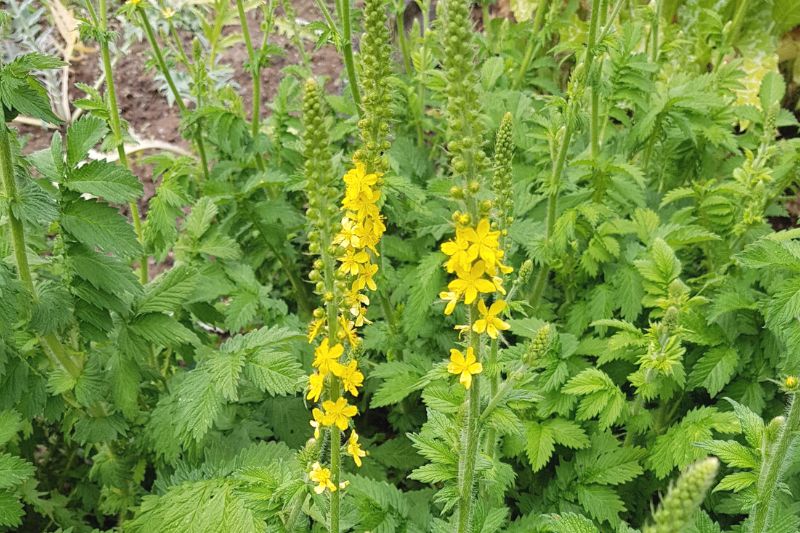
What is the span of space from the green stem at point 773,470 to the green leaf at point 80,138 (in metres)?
3.20

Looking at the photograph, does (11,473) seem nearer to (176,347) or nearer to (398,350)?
(176,347)

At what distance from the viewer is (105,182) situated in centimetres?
309

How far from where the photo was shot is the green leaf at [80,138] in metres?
3.13

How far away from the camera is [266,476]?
2.72m

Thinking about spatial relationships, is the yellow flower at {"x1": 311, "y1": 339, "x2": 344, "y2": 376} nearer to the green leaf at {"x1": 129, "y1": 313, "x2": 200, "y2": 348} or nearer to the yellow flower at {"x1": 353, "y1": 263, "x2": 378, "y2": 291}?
the yellow flower at {"x1": 353, "y1": 263, "x2": 378, "y2": 291}

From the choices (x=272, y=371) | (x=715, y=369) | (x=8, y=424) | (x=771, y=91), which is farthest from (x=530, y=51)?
(x=8, y=424)

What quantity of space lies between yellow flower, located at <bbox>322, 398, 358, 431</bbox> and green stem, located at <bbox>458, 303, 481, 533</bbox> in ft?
1.39

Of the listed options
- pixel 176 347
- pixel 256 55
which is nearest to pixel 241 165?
pixel 256 55

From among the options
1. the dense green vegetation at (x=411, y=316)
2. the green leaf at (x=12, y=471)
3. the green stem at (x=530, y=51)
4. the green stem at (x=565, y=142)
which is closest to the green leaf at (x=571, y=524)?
the dense green vegetation at (x=411, y=316)

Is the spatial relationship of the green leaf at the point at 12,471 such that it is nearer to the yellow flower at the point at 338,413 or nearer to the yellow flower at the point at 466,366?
the yellow flower at the point at 338,413

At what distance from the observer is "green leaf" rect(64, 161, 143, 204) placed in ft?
9.98

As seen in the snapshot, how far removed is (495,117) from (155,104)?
4.73 meters

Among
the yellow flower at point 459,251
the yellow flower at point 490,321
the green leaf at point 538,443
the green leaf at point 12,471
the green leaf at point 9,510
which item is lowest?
the green leaf at point 538,443

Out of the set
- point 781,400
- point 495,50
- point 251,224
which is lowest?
point 781,400
